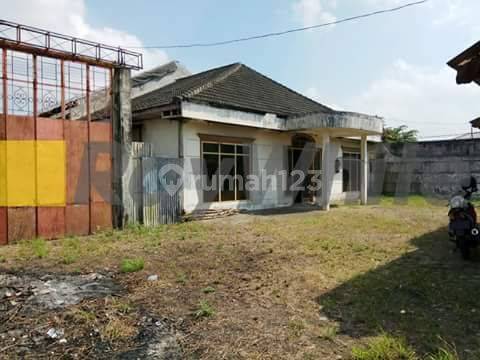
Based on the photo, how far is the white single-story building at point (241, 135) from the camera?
36.2ft

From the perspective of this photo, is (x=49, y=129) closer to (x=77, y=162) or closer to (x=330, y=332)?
(x=77, y=162)

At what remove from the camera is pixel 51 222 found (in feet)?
27.4

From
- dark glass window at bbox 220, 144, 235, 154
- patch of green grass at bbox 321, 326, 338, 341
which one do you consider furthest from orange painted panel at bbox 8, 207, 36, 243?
patch of green grass at bbox 321, 326, 338, 341

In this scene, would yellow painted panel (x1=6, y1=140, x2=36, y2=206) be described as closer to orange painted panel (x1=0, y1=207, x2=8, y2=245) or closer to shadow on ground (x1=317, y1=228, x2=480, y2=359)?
orange painted panel (x1=0, y1=207, x2=8, y2=245)

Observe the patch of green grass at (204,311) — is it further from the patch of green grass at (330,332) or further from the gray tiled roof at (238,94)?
the gray tiled roof at (238,94)

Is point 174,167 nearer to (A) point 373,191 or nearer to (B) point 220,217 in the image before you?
(B) point 220,217

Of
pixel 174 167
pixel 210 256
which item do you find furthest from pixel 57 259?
pixel 174 167

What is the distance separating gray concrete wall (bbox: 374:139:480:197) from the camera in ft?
56.3

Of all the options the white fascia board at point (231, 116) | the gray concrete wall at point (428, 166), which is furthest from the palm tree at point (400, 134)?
the white fascia board at point (231, 116)

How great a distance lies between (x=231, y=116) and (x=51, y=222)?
229 inches

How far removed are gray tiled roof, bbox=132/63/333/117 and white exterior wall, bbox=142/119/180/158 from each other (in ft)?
1.84

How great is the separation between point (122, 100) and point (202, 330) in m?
7.11

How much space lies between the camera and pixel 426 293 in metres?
4.49

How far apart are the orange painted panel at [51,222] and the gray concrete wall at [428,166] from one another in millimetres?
16209
